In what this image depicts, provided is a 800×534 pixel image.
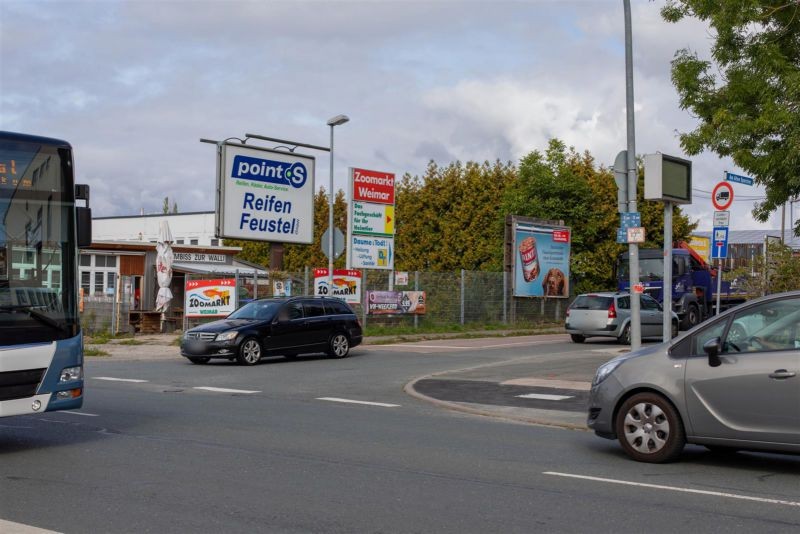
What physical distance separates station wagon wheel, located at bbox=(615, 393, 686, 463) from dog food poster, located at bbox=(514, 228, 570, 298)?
29443mm

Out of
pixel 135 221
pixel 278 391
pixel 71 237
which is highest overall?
pixel 135 221

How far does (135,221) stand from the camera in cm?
6881

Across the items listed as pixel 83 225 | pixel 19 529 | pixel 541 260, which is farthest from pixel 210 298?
pixel 19 529

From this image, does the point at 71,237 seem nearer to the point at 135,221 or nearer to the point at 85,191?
Result: the point at 85,191

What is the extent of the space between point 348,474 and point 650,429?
285 centimetres

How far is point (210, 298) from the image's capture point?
2975 centimetres

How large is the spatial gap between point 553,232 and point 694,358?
1248 inches

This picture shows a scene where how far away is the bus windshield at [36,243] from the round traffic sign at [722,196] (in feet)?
37.9

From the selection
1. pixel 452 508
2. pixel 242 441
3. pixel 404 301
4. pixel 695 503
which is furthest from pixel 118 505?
pixel 404 301

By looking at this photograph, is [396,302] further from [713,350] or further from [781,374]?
[781,374]

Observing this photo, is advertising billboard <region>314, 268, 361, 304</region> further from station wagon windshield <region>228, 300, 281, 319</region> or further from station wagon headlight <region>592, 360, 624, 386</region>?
station wagon headlight <region>592, 360, 624, 386</region>

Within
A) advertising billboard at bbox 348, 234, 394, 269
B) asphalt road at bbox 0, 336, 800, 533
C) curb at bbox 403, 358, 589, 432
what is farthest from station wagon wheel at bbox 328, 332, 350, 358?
advertising billboard at bbox 348, 234, 394, 269

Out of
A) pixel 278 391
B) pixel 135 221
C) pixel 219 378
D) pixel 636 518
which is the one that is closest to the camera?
pixel 636 518

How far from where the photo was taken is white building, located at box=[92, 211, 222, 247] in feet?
223
